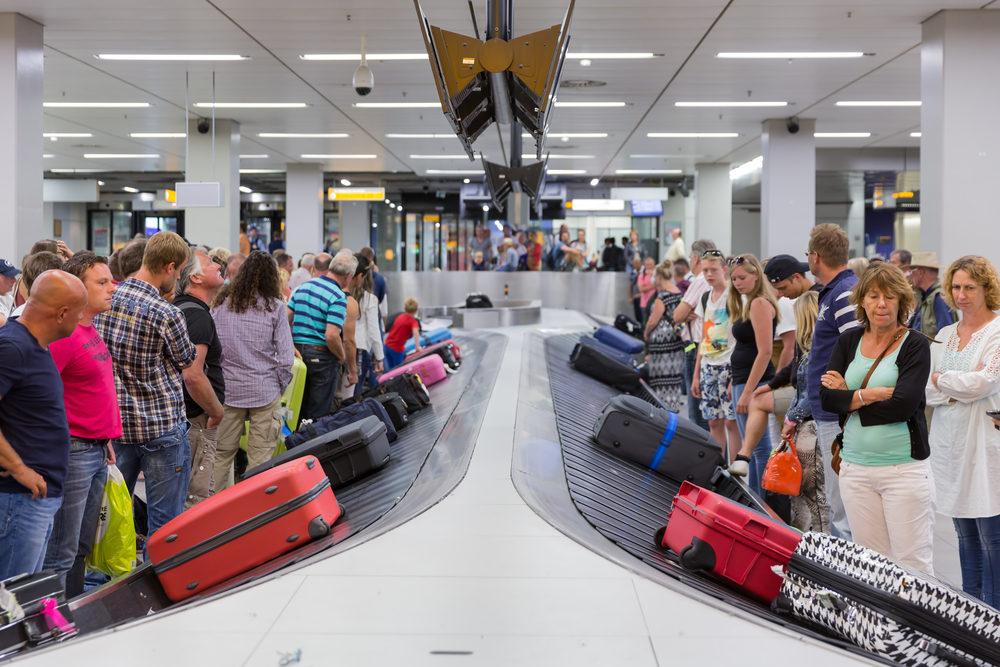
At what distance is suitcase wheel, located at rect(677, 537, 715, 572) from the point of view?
263 centimetres

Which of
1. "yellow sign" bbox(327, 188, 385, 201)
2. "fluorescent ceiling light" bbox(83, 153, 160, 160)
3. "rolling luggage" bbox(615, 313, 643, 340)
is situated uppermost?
"fluorescent ceiling light" bbox(83, 153, 160, 160)

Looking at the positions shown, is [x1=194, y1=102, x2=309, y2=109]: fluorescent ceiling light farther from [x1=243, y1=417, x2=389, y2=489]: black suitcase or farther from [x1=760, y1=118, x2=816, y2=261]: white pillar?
[x1=243, y1=417, x2=389, y2=489]: black suitcase

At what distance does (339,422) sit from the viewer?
471cm

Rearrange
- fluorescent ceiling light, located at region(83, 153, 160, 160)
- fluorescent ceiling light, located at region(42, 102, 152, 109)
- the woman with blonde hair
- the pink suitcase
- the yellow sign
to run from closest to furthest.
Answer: the pink suitcase → the woman with blonde hair → fluorescent ceiling light, located at region(42, 102, 152, 109) → fluorescent ceiling light, located at region(83, 153, 160, 160) → the yellow sign

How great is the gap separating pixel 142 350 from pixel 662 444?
276cm

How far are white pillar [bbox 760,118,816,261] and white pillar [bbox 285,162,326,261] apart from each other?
435 inches

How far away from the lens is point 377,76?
10703mm

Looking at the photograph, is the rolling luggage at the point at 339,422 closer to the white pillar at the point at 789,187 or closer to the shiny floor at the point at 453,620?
the shiny floor at the point at 453,620

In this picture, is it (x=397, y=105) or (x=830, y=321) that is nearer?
(x=830, y=321)

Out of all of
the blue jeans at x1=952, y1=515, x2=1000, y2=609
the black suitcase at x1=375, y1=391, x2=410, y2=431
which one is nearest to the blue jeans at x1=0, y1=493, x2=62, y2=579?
the black suitcase at x1=375, y1=391, x2=410, y2=431

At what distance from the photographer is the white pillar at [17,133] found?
316 inches

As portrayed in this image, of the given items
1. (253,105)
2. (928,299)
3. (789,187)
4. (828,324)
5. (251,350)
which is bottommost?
(251,350)

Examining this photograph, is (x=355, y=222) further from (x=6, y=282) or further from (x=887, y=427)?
(x=887, y=427)

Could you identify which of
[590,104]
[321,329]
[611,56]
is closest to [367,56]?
[611,56]
